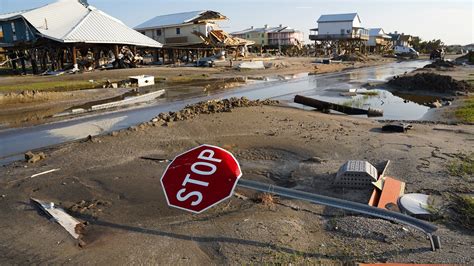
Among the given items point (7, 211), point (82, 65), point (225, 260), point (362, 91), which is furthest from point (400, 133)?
point (82, 65)

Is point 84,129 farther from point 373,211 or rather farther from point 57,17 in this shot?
point 57,17

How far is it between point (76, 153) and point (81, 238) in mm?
4601

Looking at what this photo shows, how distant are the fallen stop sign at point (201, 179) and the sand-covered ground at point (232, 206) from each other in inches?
26.2

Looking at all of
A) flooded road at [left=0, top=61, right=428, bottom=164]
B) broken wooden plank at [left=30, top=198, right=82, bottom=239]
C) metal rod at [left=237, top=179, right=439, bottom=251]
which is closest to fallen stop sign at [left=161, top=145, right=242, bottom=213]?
metal rod at [left=237, top=179, right=439, bottom=251]

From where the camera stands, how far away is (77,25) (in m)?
37.8

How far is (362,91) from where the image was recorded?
24.1 meters

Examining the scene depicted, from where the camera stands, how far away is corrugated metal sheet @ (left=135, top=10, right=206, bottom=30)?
53062 mm

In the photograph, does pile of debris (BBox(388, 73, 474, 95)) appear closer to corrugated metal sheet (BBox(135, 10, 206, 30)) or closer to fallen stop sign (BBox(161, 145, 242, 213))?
fallen stop sign (BBox(161, 145, 242, 213))

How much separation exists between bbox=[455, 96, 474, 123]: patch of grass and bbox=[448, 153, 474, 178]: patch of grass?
19.3 ft

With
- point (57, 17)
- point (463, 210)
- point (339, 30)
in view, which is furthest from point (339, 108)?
point (339, 30)

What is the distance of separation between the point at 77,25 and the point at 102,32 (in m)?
2.49

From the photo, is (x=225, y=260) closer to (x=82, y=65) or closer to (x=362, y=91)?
(x=362, y=91)

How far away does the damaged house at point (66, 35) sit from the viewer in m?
36.3

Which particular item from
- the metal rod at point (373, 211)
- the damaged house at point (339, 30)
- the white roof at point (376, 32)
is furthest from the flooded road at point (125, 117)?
the white roof at point (376, 32)
